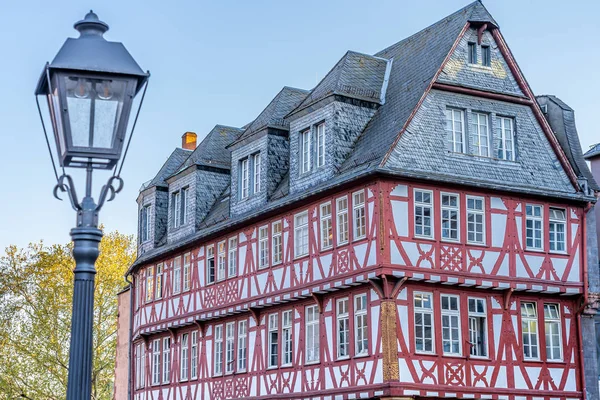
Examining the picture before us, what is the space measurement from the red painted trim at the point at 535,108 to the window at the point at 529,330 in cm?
369

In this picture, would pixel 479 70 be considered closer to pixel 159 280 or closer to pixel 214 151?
pixel 214 151

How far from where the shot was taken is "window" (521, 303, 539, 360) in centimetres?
2770

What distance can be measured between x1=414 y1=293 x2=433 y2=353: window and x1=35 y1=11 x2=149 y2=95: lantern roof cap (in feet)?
65.5

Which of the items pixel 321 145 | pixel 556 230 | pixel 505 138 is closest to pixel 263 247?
pixel 321 145

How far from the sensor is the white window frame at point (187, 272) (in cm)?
3506

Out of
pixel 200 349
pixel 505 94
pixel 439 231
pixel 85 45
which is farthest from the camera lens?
pixel 200 349

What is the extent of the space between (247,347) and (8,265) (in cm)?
2101

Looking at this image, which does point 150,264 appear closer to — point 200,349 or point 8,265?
point 200,349

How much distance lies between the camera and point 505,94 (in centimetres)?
2894

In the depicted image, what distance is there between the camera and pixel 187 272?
35375mm

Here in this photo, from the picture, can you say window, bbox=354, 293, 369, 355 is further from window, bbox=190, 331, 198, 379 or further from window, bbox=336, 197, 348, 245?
window, bbox=190, 331, 198, 379

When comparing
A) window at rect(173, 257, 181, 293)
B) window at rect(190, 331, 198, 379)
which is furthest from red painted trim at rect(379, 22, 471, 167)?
window at rect(173, 257, 181, 293)

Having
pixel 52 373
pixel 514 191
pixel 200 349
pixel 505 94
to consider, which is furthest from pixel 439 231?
pixel 52 373

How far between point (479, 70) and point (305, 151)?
509 centimetres
